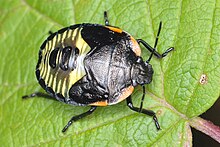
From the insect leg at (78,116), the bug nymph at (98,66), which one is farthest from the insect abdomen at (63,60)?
the insect leg at (78,116)

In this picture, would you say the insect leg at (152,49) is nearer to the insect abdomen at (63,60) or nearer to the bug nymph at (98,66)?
the bug nymph at (98,66)

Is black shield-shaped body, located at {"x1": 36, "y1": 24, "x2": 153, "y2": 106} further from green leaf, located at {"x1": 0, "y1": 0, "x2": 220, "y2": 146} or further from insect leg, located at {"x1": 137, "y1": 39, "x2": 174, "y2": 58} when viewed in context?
green leaf, located at {"x1": 0, "y1": 0, "x2": 220, "y2": 146}

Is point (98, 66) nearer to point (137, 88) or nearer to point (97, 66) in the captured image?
point (97, 66)

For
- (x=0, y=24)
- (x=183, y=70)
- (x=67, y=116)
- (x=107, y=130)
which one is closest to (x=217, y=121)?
(x=183, y=70)

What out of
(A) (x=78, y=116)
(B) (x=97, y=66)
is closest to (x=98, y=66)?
(B) (x=97, y=66)

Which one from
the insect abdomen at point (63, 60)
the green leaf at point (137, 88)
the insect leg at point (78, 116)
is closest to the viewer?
the green leaf at point (137, 88)

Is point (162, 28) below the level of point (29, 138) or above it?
above

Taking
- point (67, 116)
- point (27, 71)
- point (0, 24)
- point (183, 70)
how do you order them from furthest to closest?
1. point (0, 24)
2. point (27, 71)
3. point (67, 116)
4. point (183, 70)

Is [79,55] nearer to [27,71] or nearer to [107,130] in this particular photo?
[107,130]

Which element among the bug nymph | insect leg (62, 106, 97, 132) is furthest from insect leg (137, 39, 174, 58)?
insect leg (62, 106, 97, 132)
